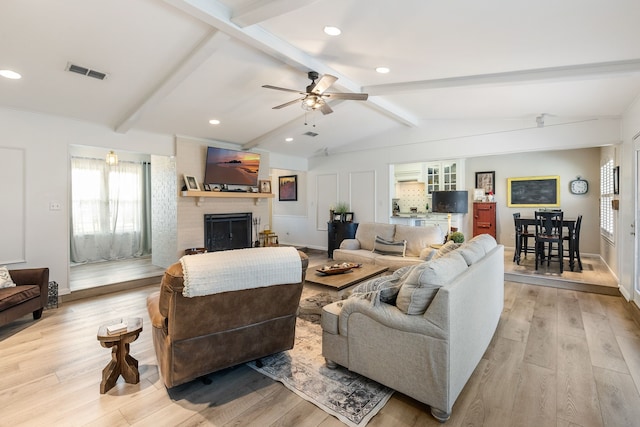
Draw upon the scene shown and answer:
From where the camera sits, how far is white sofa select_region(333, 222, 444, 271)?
4.92 meters

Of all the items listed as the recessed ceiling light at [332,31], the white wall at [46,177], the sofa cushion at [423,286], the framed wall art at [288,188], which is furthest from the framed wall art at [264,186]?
the sofa cushion at [423,286]

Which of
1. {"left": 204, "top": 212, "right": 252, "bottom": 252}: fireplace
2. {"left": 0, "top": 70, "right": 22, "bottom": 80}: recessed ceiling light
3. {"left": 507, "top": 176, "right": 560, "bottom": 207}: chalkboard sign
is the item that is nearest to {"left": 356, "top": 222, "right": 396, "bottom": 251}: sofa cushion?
{"left": 204, "top": 212, "right": 252, "bottom": 252}: fireplace

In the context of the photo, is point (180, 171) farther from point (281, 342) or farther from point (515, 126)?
point (515, 126)

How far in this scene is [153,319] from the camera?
224 cm

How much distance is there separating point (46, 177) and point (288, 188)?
Answer: 18.3ft

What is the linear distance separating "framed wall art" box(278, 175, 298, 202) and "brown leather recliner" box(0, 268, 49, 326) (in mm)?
5883

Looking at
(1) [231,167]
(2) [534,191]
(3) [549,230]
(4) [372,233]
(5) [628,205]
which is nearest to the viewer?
(5) [628,205]

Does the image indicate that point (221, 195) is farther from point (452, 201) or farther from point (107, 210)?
point (452, 201)

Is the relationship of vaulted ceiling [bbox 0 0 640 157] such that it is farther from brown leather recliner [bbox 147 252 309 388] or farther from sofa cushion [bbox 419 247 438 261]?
sofa cushion [bbox 419 247 438 261]

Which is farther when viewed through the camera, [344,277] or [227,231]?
[227,231]

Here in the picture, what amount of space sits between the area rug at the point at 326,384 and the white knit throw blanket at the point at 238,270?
2.46ft

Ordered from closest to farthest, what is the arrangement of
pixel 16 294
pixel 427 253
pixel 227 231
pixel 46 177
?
pixel 16 294 < pixel 46 177 < pixel 427 253 < pixel 227 231

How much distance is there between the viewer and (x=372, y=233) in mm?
5832

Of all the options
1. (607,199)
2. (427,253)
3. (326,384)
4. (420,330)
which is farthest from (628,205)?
(326,384)
